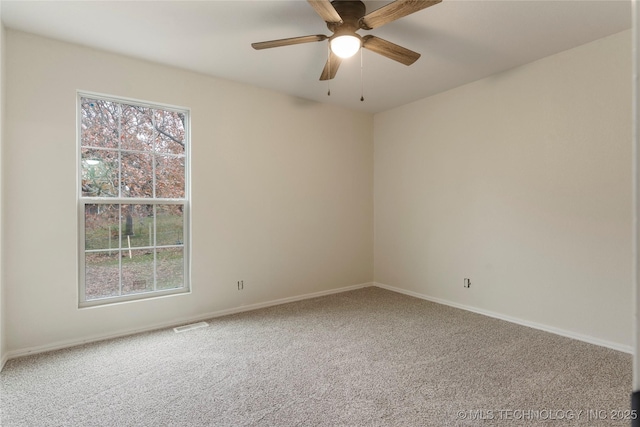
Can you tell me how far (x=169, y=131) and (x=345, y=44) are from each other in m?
2.15

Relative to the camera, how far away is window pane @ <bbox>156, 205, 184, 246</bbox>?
11.4 ft

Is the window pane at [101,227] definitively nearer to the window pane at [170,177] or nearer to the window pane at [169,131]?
the window pane at [170,177]

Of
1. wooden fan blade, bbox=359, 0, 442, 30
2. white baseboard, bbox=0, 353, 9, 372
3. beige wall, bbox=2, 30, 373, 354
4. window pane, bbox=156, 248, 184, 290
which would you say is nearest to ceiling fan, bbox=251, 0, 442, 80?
wooden fan blade, bbox=359, 0, 442, 30

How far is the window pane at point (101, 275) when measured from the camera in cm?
310

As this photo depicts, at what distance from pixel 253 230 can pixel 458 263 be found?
8.12 ft

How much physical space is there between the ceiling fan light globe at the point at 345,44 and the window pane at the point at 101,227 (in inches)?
97.6

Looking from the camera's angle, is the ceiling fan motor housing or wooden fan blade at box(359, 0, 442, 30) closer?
wooden fan blade at box(359, 0, 442, 30)

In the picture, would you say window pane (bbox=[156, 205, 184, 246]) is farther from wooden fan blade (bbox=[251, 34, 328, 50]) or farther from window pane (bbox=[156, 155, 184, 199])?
wooden fan blade (bbox=[251, 34, 328, 50])

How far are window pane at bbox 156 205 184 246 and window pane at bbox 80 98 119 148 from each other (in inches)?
30.1

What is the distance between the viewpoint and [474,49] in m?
3.08

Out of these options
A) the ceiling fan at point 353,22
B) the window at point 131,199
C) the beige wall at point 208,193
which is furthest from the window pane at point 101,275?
the ceiling fan at point 353,22

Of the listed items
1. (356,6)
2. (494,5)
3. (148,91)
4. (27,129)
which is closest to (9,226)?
(27,129)

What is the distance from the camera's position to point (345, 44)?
235cm

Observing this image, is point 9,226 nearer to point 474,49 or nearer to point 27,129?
point 27,129
